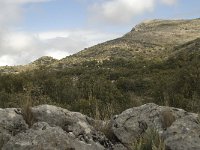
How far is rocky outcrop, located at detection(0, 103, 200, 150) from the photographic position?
7.44m

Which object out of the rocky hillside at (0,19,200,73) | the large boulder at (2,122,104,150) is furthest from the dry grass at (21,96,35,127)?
the rocky hillside at (0,19,200,73)

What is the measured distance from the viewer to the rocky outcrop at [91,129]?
744 centimetres

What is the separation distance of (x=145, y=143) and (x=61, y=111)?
7.25 ft

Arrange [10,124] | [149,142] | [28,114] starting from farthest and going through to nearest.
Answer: [28,114] < [10,124] < [149,142]

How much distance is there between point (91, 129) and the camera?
870 cm

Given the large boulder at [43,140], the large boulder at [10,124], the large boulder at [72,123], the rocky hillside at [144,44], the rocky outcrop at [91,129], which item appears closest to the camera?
the large boulder at [43,140]

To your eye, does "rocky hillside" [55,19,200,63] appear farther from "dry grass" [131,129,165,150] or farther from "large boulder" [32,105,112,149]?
"dry grass" [131,129,165,150]

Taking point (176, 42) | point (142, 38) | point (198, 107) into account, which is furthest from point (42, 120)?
point (142, 38)

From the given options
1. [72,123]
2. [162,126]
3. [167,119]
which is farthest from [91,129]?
[167,119]

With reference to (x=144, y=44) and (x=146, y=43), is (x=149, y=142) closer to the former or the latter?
(x=144, y=44)

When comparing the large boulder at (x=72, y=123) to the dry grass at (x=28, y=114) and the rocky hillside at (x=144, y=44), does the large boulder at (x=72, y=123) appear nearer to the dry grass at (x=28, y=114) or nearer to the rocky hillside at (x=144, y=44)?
the dry grass at (x=28, y=114)

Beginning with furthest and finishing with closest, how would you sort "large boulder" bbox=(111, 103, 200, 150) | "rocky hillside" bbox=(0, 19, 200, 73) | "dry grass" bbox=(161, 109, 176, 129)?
"rocky hillside" bbox=(0, 19, 200, 73) → "dry grass" bbox=(161, 109, 176, 129) → "large boulder" bbox=(111, 103, 200, 150)

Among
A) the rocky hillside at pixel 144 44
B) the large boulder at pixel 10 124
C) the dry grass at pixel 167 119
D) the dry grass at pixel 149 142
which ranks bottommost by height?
the dry grass at pixel 149 142

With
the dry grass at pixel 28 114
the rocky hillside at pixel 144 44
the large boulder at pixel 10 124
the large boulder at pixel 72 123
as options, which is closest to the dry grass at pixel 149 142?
the large boulder at pixel 72 123
